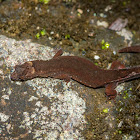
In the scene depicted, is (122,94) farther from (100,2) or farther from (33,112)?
(100,2)

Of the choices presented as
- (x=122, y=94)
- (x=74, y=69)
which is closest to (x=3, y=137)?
(x=74, y=69)

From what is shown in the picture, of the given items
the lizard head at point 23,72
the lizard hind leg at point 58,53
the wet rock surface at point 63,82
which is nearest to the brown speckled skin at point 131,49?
the wet rock surface at point 63,82

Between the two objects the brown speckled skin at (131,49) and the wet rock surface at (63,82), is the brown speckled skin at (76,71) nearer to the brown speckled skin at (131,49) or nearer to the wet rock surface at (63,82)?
the wet rock surface at (63,82)

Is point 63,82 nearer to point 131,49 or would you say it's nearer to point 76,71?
point 76,71

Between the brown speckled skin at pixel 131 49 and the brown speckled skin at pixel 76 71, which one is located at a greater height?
the brown speckled skin at pixel 131 49

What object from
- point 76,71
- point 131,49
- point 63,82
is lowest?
point 63,82

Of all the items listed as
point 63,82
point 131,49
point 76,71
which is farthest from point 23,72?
→ point 131,49
